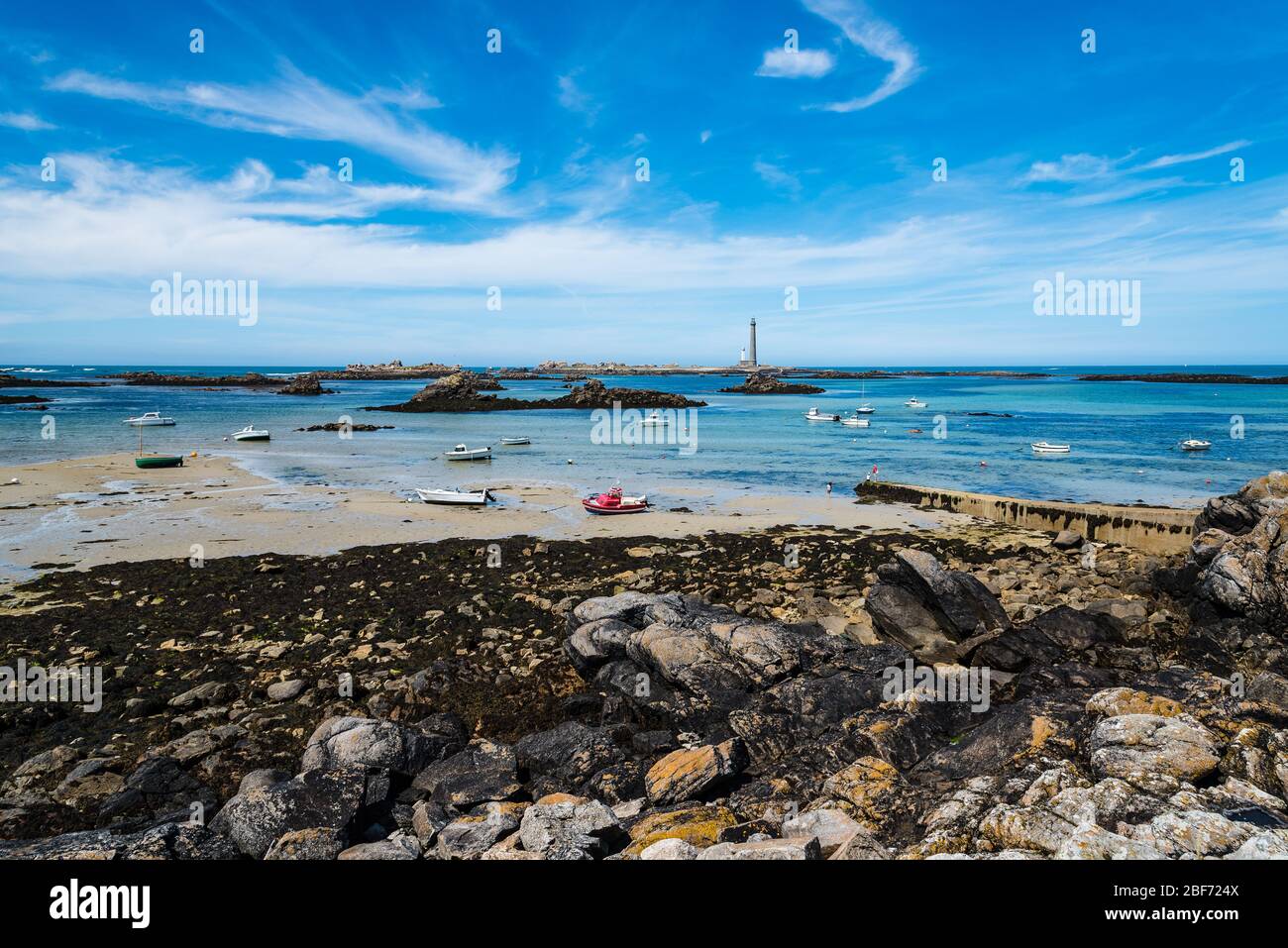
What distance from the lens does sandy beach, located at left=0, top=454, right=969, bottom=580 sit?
2391 centimetres

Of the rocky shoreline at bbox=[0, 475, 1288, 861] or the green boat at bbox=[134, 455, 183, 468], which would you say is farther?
the green boat at bbox=[134, 455, 183, 468]

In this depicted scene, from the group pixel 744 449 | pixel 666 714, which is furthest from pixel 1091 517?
pixel 744 449

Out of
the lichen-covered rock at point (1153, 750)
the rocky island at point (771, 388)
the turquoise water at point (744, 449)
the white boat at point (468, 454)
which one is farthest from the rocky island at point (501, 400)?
the lichen-covered rock at point (1153, 750)

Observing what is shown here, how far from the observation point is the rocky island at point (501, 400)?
10588cm

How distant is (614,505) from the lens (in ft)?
100

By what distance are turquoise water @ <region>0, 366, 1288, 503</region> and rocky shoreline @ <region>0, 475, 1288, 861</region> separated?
63.0 feet

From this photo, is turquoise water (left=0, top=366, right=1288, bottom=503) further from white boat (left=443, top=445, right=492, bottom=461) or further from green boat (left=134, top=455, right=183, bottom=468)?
green boat (left=134, top=455, right=183, bottom=468)

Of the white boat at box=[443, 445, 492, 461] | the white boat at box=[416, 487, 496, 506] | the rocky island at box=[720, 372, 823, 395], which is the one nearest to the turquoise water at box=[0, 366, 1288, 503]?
the white boat at box=[443, 445, 492, 461]

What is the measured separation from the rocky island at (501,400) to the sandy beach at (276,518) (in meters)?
67.5

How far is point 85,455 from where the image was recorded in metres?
47.0

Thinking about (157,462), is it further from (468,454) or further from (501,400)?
(501,400)

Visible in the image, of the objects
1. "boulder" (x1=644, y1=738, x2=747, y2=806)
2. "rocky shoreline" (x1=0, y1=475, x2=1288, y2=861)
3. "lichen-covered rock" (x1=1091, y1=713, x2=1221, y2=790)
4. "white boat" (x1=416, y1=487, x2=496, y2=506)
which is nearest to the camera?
"rocky shoreline" (x1=0, y1=475, x2=1288, y2=861)

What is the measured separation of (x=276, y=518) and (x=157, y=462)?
1851 cm
